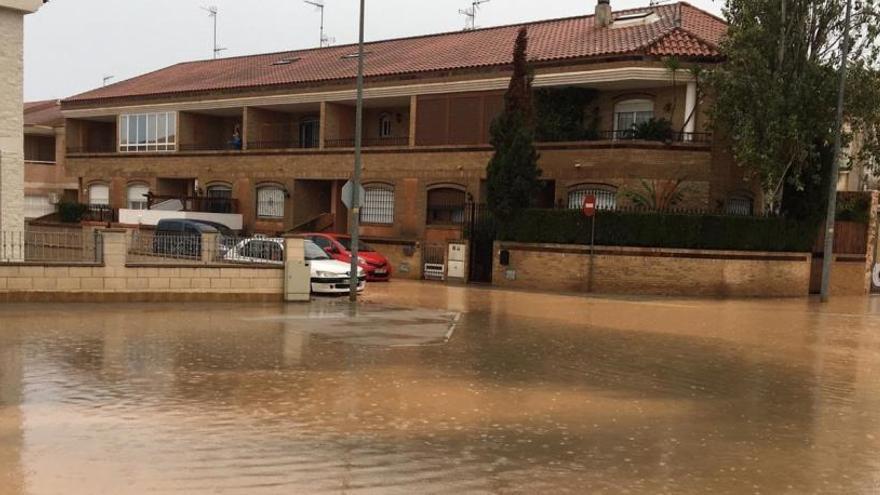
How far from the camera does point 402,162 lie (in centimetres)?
3250

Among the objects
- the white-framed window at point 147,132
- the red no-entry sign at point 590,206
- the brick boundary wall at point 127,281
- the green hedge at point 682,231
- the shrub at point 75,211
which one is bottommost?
the brick boundary wall at point 127,281

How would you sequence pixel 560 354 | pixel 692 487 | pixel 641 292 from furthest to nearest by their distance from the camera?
pixel 641 292 < pixel 560 354 < pixel 692 487

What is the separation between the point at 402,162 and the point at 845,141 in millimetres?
16052

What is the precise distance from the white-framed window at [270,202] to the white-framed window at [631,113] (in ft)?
51.9

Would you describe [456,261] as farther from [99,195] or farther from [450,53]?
[99,195]

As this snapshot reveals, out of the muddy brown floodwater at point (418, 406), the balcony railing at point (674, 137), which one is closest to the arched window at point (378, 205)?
the balcony railing at point (674, 137)

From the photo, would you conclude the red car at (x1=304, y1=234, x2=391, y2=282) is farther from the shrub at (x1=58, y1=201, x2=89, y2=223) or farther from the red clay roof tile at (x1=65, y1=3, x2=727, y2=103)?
the shrub at (x1=58, y1=201, x2=89, y2=223)

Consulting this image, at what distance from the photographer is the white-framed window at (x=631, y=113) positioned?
92.3 ft

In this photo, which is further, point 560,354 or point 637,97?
point 637,97

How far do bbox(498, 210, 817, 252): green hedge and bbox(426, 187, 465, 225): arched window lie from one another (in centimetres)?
610

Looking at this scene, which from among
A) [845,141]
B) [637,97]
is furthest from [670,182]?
[845,141]

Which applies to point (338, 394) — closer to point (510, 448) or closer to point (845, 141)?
point (510, 448)

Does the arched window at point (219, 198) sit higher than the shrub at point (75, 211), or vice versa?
the arched window at point (219, 198)

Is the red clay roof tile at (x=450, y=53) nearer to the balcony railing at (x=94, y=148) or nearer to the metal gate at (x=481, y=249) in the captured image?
the balcony railing at (x=94, y=148)
